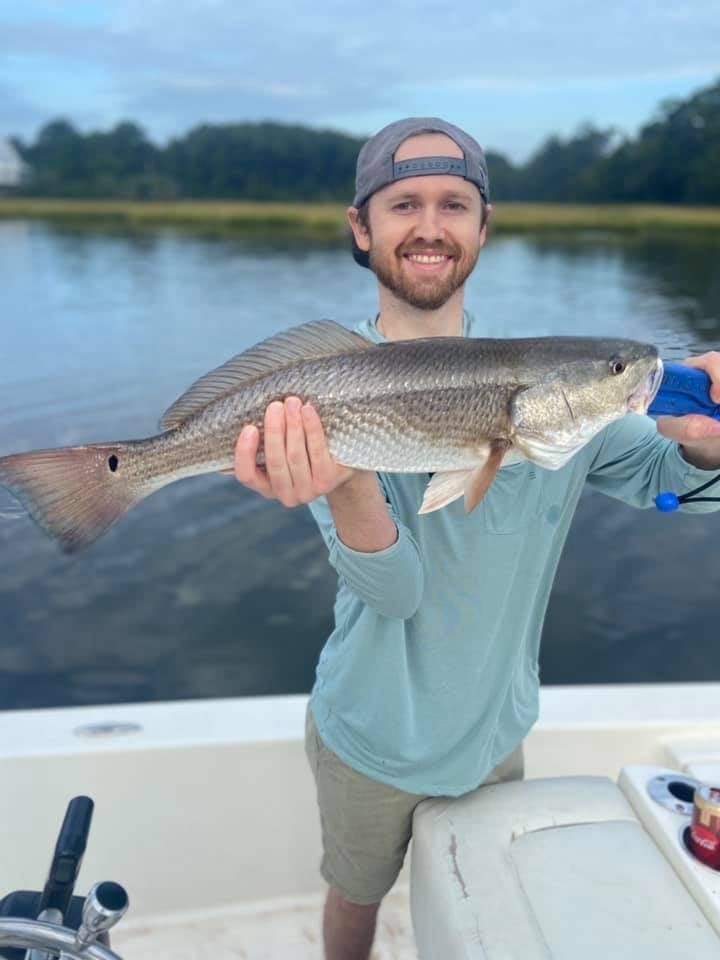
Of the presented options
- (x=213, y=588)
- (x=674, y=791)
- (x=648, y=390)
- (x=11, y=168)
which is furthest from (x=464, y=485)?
(x=11, y=168)

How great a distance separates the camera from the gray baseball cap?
213cm

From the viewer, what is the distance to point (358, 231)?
93.0 inches

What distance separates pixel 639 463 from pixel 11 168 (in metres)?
100

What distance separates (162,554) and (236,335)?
37.9 feet

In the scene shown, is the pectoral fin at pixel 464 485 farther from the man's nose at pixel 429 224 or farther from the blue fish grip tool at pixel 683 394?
the man's nose at pixel 429 224

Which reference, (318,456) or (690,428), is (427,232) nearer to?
(318,456)

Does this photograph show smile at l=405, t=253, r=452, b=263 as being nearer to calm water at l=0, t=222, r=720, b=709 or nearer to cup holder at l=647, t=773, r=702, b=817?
calm water at l=0, t=222, r=720, b=709

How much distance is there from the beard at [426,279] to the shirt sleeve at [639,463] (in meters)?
0.60

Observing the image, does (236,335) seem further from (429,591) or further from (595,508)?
(429,591)

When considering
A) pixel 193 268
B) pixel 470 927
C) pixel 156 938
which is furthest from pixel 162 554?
pixel 193 268

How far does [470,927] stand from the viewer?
202 centimetres

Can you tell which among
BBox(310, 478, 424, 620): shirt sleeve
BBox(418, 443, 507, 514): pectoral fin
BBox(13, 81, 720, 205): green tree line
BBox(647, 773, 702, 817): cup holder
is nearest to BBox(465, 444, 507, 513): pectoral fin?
BBox(418, 443, 507, 514): pectoral fin

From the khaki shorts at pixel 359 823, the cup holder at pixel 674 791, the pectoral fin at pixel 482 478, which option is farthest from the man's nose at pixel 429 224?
the cup holder at pixel 674 791

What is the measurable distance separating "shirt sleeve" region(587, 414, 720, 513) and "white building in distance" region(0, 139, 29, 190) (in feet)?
303
